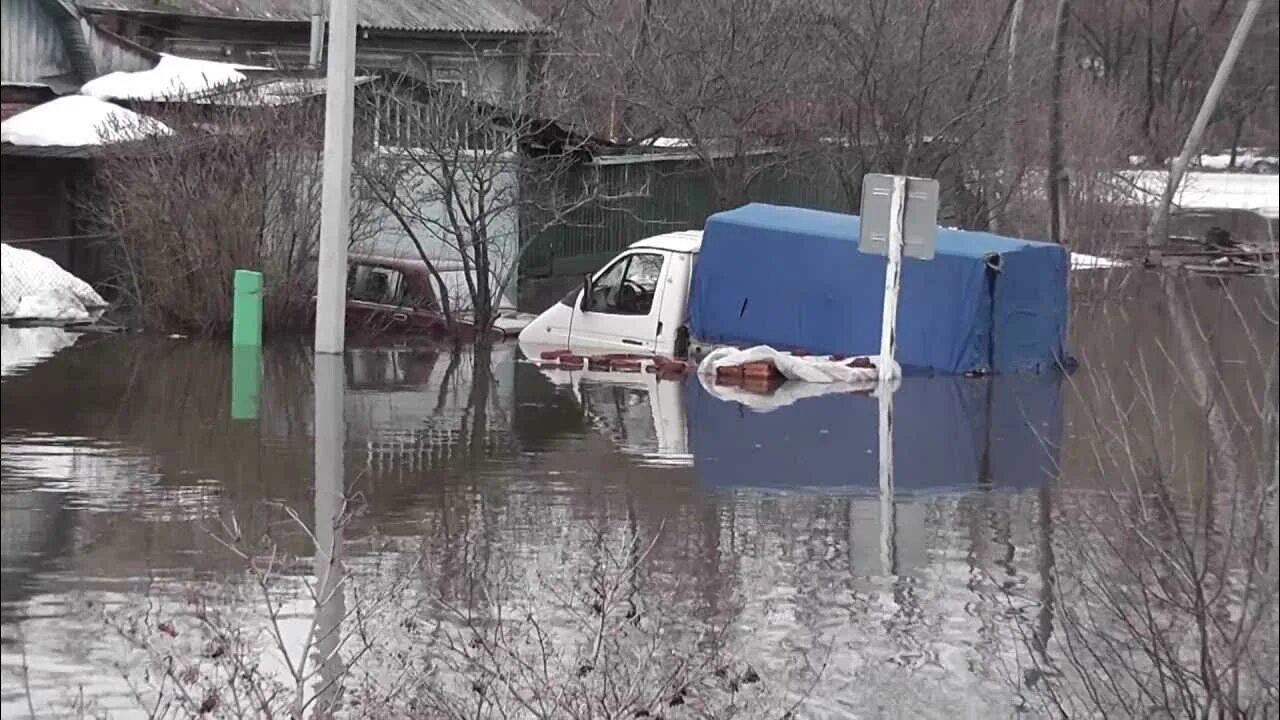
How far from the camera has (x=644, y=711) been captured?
20.6 feet

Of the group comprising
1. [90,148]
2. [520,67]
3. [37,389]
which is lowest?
[37,389]

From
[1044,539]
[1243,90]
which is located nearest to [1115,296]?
[1044,539]

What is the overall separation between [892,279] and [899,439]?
3.67 m

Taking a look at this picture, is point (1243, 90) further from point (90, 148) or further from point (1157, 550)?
point (1157, 550)

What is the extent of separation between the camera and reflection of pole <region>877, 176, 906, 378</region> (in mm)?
19344

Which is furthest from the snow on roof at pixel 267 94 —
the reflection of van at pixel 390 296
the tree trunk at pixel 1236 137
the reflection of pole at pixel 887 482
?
the tree trunk at pixel 1236 137

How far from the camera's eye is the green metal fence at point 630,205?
26953 millimetres

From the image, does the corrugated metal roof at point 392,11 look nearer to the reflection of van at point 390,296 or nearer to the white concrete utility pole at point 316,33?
the white concrete utility pole at point 316,33

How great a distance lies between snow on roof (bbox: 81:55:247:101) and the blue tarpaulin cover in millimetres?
6182

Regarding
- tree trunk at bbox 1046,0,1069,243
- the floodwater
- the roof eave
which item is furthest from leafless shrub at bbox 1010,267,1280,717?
the roof eave

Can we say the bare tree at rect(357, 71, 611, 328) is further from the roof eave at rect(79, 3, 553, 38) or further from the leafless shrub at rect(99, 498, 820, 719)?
the leafless shrub at rect(99, 498, 820, 719)

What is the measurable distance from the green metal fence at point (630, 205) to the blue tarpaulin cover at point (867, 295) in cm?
373

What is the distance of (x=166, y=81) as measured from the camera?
84.8ft

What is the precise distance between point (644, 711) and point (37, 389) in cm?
229
